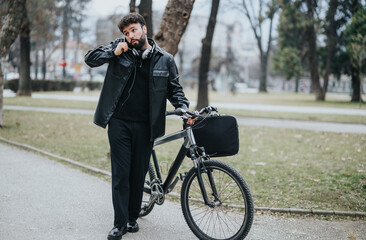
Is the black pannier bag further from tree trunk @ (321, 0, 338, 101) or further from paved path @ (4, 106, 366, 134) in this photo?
tree trunk @ (321, 0, 338, 101)

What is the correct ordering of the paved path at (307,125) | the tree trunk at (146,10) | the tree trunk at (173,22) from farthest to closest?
the paved path at (307,125)
the tree trunk at (146,10)
the tree trunk at (173,22)

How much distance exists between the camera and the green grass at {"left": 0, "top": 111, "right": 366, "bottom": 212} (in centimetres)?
551

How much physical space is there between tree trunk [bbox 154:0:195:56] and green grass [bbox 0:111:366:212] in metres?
2.24

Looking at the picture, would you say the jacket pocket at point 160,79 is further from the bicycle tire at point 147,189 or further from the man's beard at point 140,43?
the bicycle tire at point 147,189

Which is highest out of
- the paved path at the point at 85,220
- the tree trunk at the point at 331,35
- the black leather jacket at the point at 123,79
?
the tree trunk at the point at 331,35

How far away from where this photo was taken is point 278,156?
8562 millimetres

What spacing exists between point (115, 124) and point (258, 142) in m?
7.14

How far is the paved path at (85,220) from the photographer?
159 inches

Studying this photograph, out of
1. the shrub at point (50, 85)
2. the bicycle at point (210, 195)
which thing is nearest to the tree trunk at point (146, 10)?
the bicycle at point (210, 195)

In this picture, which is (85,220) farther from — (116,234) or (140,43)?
(140,43)

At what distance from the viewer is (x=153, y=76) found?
3744mm

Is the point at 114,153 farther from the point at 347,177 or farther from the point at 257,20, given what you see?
the point at 257,20

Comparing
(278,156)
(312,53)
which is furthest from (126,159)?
(312,53)

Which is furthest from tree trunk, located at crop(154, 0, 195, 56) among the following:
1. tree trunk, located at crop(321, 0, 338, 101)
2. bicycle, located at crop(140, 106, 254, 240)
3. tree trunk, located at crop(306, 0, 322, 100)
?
tree trunk, located at crop(306, 0, 322, 100)
